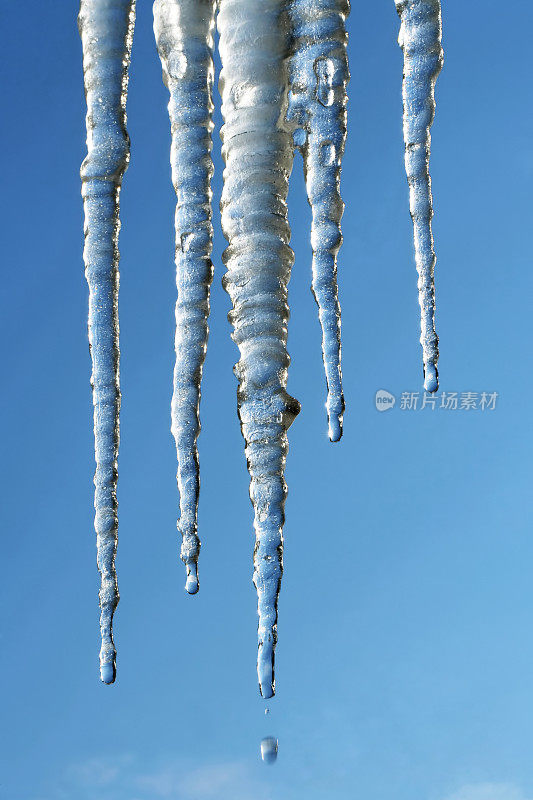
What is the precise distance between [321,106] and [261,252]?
512mm

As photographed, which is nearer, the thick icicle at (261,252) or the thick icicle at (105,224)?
the thick icicle at (261,252)

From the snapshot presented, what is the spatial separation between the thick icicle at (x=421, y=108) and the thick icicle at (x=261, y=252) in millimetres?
374

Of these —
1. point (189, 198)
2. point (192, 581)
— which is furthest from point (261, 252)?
point (192, 581)

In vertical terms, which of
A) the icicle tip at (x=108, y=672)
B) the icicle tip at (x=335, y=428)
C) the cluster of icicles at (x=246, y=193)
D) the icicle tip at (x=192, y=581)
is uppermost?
the cluster of icicles at (x=246, y=193)

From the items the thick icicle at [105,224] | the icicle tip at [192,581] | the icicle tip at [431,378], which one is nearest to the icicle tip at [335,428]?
the icicle tip at [431,378]

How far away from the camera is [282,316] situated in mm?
2467

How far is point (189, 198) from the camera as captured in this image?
8.76 ft

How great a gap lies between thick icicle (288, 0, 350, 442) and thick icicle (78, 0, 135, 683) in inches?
23.3

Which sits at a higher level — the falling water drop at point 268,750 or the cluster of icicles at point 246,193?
the cluster of icicles at point 246,193

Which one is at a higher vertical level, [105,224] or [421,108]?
[421,108]

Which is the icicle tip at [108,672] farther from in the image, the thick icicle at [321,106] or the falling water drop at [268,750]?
the thick icicle at [321,106]

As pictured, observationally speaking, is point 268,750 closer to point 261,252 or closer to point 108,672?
point 108,672

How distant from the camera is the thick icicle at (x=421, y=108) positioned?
2.61 metres

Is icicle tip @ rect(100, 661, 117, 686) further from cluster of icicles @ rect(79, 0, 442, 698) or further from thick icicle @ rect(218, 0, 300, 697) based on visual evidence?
thick icicle @ rect(218, 0, 300, 697)
